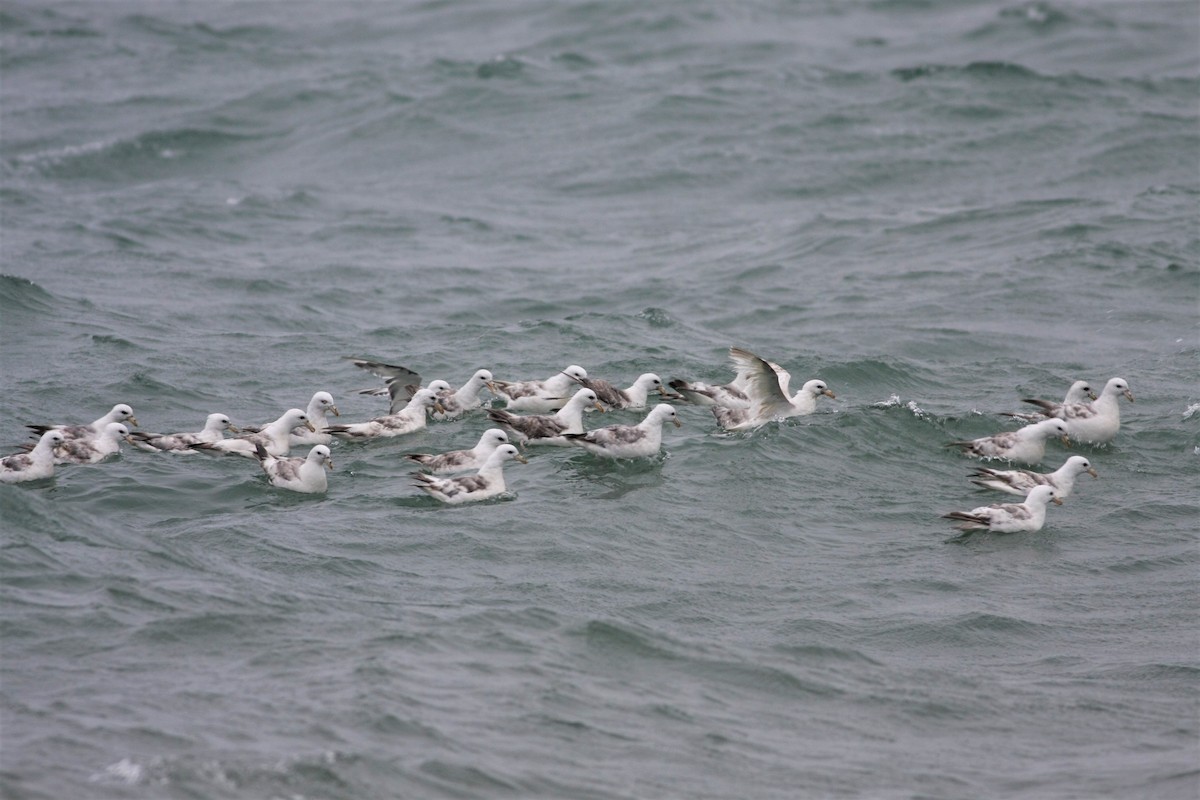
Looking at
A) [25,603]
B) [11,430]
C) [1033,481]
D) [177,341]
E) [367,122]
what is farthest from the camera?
[367,122]

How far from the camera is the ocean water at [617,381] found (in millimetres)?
9828

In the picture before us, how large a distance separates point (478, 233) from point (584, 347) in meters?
7.15

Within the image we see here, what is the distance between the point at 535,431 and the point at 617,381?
2682 mm

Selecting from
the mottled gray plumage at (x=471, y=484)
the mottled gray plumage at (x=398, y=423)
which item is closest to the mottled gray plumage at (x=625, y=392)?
the mottled gray plumage at (x=398, y=423)

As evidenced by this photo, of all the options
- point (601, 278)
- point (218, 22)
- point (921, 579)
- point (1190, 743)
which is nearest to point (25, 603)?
point (921, 579)

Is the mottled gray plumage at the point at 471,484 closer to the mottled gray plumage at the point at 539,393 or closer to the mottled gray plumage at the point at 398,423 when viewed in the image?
the mottled gray plumage at the point at 398,423

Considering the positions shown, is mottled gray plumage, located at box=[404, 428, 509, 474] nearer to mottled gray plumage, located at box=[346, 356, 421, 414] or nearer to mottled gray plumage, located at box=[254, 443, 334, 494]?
mottled gray plumage, located at box=[254, 443, 334, 494]

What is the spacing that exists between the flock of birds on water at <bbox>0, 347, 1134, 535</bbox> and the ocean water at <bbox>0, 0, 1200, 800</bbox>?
27cm

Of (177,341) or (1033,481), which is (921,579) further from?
(177,341)

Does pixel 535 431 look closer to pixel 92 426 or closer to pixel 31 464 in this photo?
pixel 92 426

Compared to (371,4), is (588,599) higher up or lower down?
lower down

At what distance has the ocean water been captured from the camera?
32.2 feet

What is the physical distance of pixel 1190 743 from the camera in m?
10.1

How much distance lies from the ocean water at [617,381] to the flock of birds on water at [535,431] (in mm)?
266
